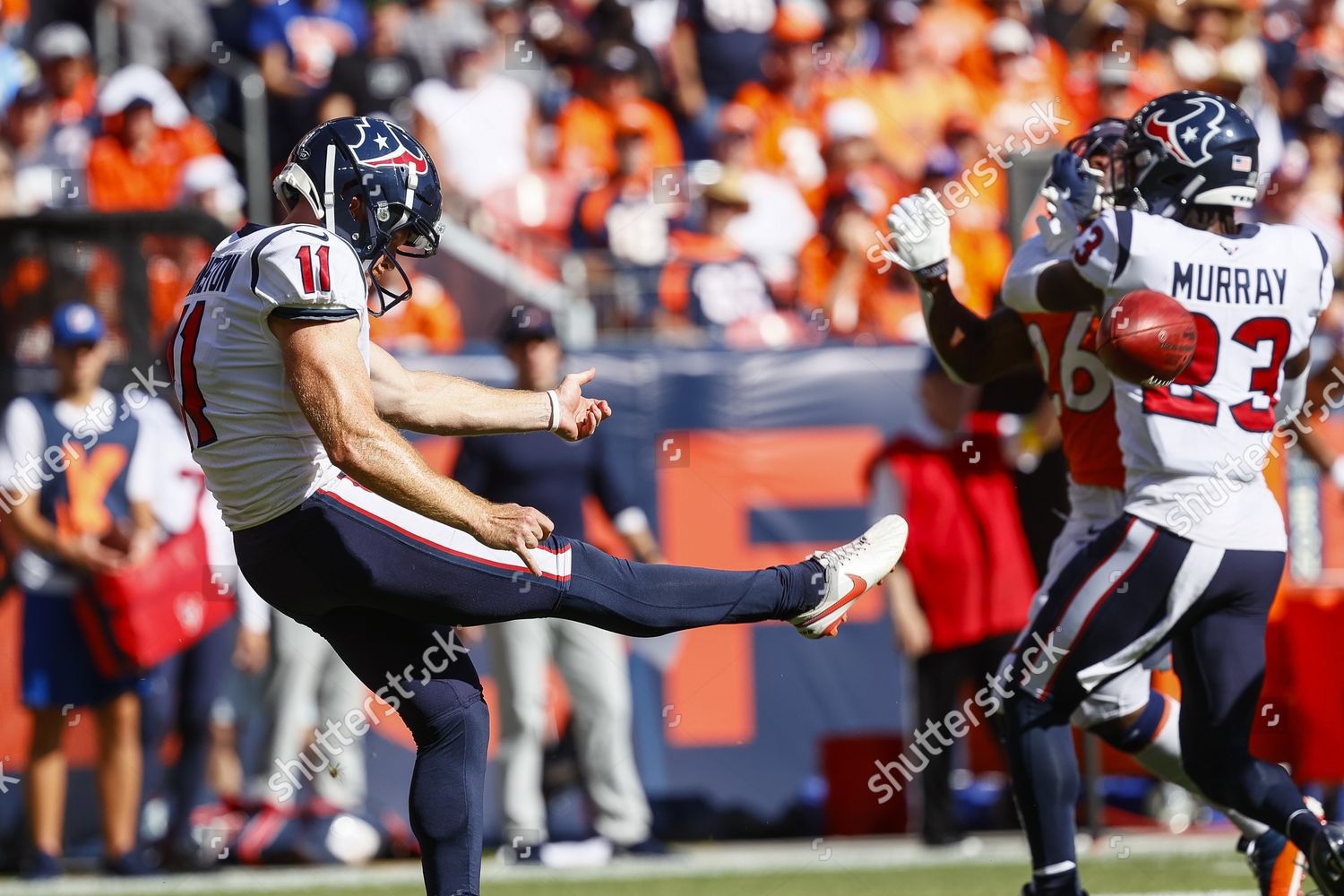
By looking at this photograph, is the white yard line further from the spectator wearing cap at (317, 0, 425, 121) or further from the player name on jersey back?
the spectator wearing cap at (317, 0, 425, 121)

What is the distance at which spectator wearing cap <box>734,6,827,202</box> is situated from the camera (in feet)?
36.0

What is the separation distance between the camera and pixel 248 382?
14.1 feet

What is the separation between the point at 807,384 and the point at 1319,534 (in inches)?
96.5

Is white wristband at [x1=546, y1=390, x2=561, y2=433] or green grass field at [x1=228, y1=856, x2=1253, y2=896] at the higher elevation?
white wristband at [x1=546, y1=390, x2=561, y2=433]

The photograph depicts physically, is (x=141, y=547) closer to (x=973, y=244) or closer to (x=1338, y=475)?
(x=973, y=244)

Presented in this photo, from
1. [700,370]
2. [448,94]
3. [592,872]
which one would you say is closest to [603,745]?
[592,872]

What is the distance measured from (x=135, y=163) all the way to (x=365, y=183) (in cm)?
646

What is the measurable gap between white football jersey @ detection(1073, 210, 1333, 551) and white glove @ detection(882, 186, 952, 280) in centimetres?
55

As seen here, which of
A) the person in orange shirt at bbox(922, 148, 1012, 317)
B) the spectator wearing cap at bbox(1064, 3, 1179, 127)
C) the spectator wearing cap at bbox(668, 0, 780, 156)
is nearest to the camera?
the person in orange shirt at bbox(922, 148, 1012, 317)

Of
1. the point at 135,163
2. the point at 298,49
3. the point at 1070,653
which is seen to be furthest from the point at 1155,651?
the point at 298,49

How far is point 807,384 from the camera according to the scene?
859 cm

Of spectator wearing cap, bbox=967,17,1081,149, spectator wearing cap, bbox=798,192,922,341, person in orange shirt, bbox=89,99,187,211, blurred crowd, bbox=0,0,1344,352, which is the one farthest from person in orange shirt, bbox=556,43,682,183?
person in orange shirt, bbox=89,99,187,211

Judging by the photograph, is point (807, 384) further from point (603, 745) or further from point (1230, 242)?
point (1230, 242)

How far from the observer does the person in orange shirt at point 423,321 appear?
9297 millimetres
